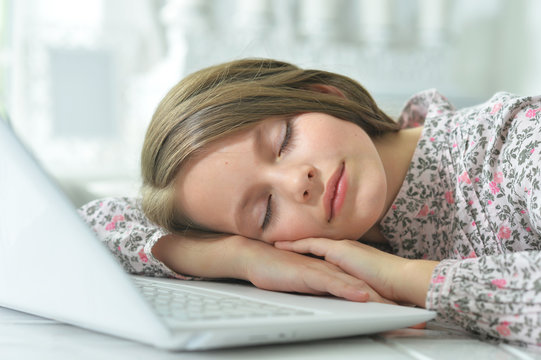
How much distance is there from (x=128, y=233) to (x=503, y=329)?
24.1 inches

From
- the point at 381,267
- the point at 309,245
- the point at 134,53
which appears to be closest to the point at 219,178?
the point at 309,245

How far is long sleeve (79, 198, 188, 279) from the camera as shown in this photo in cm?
93

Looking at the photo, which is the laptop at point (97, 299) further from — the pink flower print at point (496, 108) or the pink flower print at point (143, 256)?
the pink flower print at point (496, 108)

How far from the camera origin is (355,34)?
2811 millimetres

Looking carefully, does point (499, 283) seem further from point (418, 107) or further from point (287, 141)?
point (418, 107)

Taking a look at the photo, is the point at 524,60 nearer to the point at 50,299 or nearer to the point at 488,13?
the point at 488,13

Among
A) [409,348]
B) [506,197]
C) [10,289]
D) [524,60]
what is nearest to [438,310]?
[409,348]

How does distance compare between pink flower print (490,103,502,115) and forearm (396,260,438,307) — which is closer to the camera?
forearm (396,260,438,307)

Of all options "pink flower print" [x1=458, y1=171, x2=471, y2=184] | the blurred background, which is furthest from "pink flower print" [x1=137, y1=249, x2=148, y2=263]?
the blurred background

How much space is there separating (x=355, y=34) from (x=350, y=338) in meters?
2.40

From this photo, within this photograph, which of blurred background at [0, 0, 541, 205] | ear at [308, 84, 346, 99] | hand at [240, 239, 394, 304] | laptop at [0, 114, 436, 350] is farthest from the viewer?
blurred background at [0, 0, 541, 205]

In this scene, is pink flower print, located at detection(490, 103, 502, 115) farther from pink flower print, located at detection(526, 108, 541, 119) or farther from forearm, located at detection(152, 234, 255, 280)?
forearm, located at detection(152, 234, 255, 280)

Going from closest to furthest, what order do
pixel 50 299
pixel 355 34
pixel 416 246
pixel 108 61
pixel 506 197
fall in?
pixel 50 299 < pixel 506 197 < pixel 416 246 < pixel 108 61 < pixel 355 34

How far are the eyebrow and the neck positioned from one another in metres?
0.25
